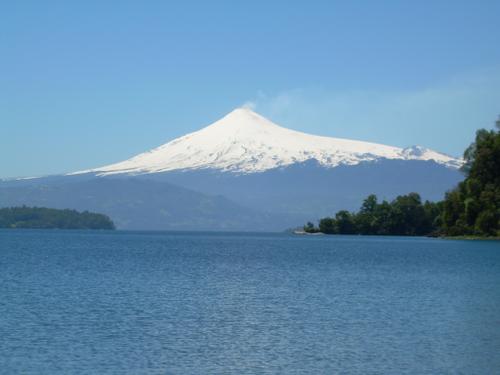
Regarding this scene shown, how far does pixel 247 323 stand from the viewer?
35031mm

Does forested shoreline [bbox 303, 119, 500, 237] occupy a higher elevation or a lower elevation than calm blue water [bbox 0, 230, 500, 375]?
higher

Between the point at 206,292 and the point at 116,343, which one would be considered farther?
the point at 206,292

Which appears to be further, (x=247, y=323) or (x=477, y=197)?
(x=477, y=197)

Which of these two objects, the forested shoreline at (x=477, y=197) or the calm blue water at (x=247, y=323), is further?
the forested shoreline at (x=477, y=197)

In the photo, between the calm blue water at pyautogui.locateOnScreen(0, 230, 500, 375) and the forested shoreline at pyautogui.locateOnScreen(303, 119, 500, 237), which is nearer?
the calm blue water at pyautogui.locateOnScreen(0, 230, 500, 375)

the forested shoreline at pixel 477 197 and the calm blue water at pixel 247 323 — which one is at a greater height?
the forested shoreline at pixel 477 197

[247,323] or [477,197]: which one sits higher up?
[477,197]

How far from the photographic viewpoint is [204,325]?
34.4 meters

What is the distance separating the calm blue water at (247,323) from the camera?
27.2 metres

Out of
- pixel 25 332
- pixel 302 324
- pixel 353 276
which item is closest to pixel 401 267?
pixel 353 276

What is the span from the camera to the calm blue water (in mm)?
27250

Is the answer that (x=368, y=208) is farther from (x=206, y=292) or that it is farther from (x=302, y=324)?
(x=302, y=324)

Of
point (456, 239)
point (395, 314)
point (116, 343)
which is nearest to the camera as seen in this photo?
point (116, 343)

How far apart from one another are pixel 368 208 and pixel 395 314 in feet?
451
